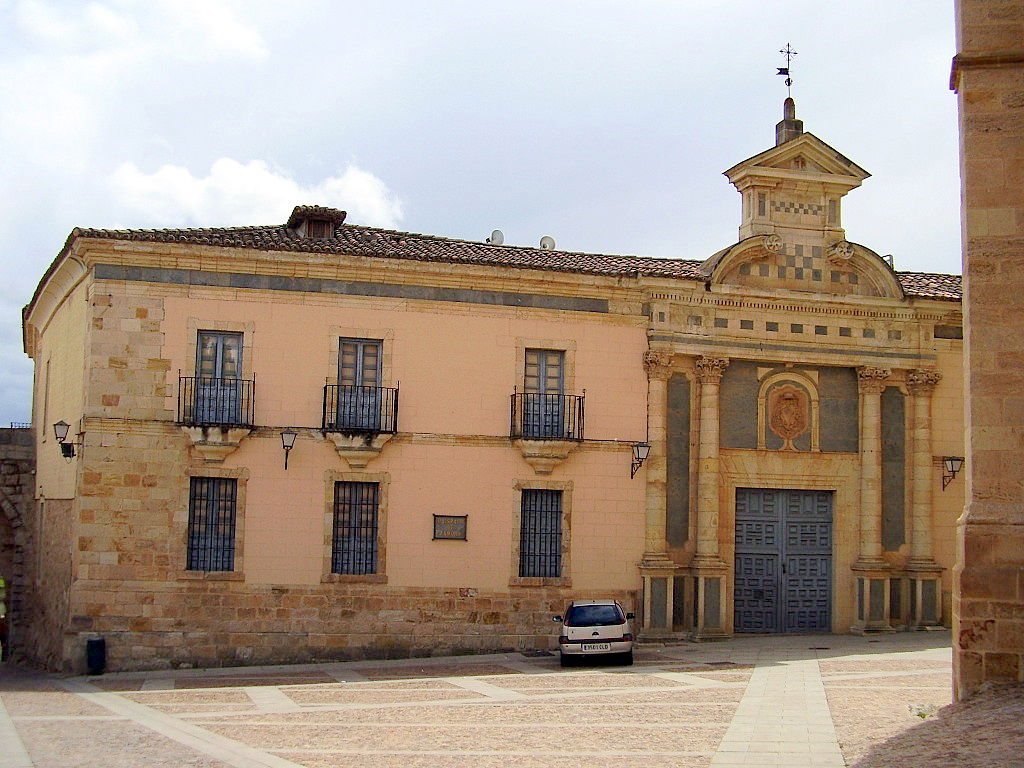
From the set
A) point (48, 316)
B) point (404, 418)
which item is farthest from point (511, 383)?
point (48, 316)

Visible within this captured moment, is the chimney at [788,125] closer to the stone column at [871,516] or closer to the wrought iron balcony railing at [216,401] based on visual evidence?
the stone column at [871,516]

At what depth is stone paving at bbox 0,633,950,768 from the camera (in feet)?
39.2

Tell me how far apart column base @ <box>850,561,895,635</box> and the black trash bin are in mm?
13926

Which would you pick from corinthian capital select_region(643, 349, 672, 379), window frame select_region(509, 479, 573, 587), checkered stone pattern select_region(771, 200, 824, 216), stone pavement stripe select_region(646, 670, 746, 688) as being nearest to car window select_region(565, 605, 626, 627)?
stone pavement stripe select_region(646, 670, 746, 688)

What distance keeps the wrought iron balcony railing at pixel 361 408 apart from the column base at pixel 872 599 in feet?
31.4

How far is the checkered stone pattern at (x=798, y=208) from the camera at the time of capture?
81.7ft

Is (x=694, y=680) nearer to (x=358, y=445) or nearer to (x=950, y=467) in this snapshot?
(x=358, y=445)

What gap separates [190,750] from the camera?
40.8 feet

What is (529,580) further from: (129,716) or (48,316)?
(48,316)

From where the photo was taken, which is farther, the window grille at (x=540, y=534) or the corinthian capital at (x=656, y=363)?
the corinthian capital at (x=656, y=363)

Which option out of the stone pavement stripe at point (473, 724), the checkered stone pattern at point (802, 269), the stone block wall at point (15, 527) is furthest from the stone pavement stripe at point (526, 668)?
the stone block wall at point (15, 527)

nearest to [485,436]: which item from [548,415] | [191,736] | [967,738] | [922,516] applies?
[548,415]

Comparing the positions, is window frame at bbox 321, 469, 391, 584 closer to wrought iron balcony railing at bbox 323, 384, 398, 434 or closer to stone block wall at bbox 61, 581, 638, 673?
stone block wall at bbox 61, 581, 638, 673

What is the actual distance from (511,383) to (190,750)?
39.3 ft
